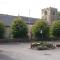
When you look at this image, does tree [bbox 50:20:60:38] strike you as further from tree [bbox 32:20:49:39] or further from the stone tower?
the stone tower

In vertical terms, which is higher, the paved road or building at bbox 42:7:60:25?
building at bbox 42:7:60:25

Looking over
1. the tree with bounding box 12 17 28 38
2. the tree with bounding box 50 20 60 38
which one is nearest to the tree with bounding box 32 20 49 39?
the tree with bounding box 50 20 60 38

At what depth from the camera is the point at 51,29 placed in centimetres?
3672

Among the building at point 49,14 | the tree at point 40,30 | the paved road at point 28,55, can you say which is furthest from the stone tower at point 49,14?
the paved road at point 28,55

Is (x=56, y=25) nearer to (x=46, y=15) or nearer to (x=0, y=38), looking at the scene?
(x=0, y=38)

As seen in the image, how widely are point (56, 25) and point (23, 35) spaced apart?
19.6ft

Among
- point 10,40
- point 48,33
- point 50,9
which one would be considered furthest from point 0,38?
point 50,9

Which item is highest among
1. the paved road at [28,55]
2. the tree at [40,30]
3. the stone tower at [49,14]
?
the stone tower at [49,14]

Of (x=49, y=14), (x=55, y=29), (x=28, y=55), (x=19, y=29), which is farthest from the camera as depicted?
(x=49, y=14)

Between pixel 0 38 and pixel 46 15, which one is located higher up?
pixel 46 15

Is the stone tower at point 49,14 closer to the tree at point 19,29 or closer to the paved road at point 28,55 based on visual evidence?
the tree at point 19,29

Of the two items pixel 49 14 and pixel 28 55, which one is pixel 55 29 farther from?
pixel 49 14

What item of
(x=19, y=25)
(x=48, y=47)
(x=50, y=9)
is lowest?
(x=48, y=47)

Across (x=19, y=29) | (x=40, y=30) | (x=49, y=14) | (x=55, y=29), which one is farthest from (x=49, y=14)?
(x=19, y=29)
